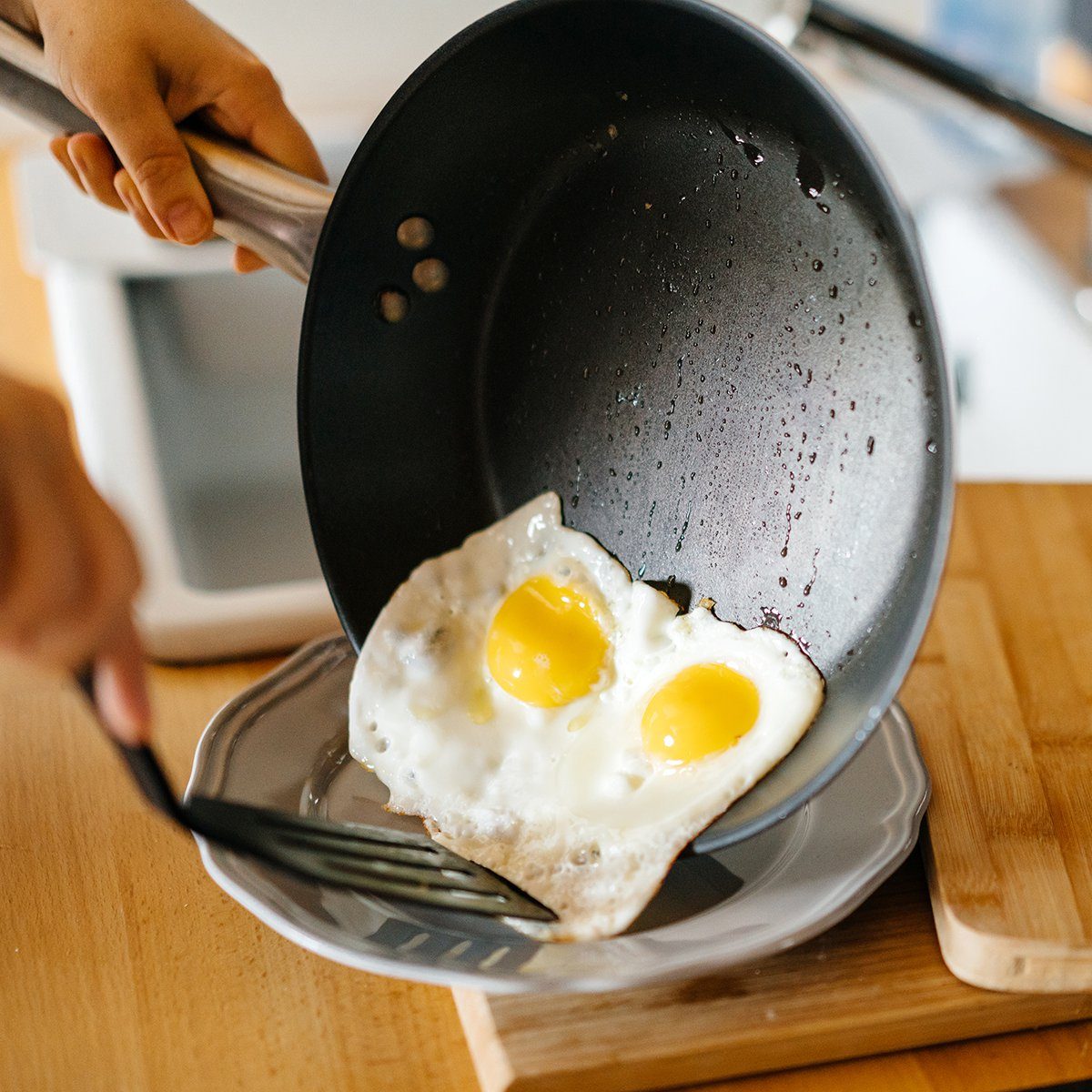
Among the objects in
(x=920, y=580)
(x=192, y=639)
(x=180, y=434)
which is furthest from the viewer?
(x=180, y=434)

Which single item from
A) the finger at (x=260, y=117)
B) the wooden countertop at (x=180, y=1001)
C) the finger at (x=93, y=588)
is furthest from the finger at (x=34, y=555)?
the finger at (x=260, y=117)

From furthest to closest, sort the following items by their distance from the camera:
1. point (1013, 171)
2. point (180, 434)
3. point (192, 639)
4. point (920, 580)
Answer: point (1013, 171)
point (180, 434)
point (192, 639)
point (920, 580)

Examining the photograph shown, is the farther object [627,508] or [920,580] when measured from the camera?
[627,508]

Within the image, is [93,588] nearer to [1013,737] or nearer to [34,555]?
[34,555]

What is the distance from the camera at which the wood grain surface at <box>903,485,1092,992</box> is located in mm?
687

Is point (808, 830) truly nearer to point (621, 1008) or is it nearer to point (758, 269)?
point (621, 1008)

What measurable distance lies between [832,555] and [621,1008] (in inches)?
11.1

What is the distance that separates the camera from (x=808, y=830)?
2.41 feet

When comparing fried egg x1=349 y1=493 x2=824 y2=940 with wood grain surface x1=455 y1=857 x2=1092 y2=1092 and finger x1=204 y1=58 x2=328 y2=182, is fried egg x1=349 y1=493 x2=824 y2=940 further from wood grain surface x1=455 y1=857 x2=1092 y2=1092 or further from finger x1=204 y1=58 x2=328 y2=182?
finger x1=204 y1=58 x2=328 y2=182

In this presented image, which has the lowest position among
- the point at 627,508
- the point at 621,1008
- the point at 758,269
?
the point at 621,1008

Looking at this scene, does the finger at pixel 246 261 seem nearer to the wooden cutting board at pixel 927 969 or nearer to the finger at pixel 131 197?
the finger at pixel 131 197

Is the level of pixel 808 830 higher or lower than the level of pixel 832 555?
lower

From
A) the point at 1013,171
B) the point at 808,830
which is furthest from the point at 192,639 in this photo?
the point at 1013,171

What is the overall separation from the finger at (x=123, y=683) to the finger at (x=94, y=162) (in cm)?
48
